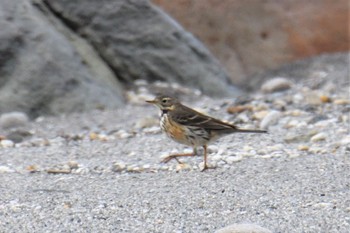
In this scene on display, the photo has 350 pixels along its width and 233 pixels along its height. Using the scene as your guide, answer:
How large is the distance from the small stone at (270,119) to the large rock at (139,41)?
8.40 feet

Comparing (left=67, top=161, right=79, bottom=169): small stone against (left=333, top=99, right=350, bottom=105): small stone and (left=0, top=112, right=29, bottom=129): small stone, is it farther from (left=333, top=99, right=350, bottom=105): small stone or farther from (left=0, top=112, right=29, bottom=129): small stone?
(left=333, top=99, right=350, bottom=105): small stone

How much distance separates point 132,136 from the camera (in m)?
9.74

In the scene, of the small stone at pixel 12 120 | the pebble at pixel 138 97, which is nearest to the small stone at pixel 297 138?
the pebble at pixel 138 97

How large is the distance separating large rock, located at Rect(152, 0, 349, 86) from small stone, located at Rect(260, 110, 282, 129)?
416cm

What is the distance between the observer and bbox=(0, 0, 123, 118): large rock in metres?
11.1

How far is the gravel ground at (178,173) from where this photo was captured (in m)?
6.22

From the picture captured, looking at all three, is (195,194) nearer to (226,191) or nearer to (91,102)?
(226,191)

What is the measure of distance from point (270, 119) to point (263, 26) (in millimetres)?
4652

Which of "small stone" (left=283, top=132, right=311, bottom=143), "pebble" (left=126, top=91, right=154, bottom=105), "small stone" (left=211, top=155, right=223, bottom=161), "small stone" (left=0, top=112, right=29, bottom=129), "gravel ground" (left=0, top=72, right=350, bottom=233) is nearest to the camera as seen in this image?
"gravel ground" (left=0, top=72, right=350, bottom=233)

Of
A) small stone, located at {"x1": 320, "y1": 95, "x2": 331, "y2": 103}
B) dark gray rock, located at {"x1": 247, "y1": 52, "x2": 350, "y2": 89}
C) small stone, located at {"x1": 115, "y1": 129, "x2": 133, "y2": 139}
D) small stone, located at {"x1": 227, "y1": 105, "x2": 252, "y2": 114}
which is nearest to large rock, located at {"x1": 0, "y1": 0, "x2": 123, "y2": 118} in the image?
small stone, located at {"x1": 115, "y1": 129, "x2": 133, "y2": 139}

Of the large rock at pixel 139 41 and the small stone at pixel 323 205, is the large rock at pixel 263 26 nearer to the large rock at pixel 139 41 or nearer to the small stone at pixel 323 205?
the large rock at pixel 139 41

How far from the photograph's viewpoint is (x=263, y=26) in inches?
565

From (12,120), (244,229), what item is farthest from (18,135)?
(244,229)

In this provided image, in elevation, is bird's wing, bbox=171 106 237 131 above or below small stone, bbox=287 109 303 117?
below
